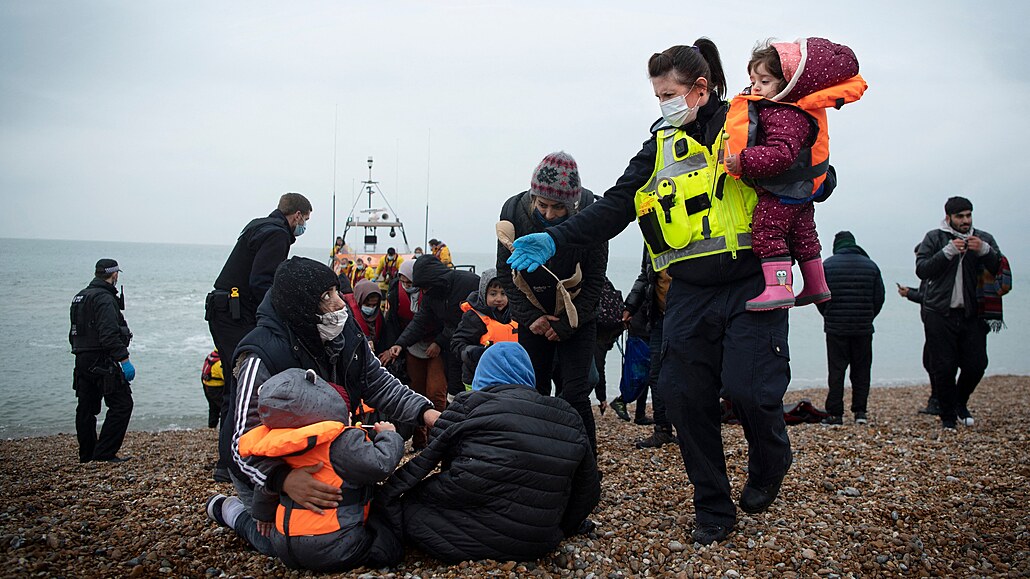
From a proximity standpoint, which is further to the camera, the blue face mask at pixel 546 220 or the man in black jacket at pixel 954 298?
the man in black jacket at pixel 954 298

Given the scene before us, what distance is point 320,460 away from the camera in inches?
112

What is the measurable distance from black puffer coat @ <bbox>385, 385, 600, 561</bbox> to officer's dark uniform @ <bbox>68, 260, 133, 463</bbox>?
5301 mm

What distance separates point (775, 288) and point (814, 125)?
751 mm

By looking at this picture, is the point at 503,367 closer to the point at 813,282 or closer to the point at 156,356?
the point at 813,282

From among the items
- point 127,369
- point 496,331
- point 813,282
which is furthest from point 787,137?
point 127,369

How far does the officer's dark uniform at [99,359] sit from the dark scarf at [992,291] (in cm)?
875

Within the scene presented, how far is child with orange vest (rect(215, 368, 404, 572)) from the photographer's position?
9.04 feet

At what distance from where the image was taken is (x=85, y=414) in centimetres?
727

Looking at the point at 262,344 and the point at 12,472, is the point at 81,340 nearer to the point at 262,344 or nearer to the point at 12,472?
the point at 12,472

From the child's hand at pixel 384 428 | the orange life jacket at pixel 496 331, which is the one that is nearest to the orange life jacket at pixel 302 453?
the child's hand at pixel 384 428

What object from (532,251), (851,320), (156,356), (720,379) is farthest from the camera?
(156,356)

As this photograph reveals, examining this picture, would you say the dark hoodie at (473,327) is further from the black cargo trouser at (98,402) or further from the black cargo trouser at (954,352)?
the black cargo trouser at (954,352)

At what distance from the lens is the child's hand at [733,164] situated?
3012 millimetres

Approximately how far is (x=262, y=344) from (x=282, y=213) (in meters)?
2.77
